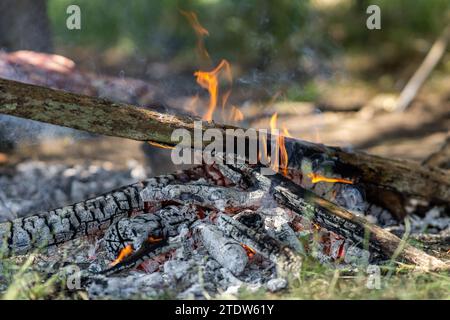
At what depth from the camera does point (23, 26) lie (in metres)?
5.44

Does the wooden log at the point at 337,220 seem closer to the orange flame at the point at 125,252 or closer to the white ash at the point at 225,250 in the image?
the white ash at the point at 225,250

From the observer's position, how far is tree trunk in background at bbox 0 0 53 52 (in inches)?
213

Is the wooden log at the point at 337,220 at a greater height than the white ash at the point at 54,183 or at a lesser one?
lesser

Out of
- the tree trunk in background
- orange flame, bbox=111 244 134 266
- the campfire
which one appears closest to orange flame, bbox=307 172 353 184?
the campfire

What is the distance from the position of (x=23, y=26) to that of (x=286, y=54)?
9.18 ft

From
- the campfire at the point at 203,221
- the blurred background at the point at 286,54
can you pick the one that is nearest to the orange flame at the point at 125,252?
the campfire at the point at 203,221

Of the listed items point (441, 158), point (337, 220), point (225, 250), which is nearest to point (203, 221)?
point (225, 250)

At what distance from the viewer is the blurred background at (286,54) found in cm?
627

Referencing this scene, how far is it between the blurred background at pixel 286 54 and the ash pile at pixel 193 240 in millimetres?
2564

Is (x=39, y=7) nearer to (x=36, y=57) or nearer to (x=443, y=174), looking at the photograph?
(x=36, y=57)

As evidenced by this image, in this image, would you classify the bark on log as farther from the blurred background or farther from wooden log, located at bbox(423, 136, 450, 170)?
the blurred background

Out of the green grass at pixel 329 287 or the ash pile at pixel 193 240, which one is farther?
the ash pile at pixel 193 240
